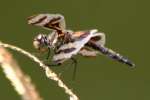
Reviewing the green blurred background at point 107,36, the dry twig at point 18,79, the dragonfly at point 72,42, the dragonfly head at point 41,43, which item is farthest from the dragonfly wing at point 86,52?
the green blurred background at point 107,36

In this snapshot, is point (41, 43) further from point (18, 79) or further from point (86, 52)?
point (18, 79)

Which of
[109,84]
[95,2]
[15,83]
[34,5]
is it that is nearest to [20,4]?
Answer: [34,5]

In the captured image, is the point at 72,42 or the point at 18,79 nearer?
the point at 18,79

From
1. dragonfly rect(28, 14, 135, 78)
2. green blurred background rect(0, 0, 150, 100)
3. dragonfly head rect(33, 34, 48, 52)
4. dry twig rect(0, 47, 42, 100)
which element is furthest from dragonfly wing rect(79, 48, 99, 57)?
green blurred background rect(0, 0, 150, 100)

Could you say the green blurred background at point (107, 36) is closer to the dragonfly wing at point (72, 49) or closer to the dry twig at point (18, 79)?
the dragonfly wing at point (72, 49)

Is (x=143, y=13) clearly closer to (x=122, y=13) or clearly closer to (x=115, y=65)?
(x=122, y=13)

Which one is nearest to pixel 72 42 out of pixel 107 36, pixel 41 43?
pixel 41 43

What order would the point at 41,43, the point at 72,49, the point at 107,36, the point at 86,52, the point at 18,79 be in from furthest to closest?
the point at 107,36 < the point at 41,43 < the point at 86,52 < the point at 72,49 < the point at 18,79

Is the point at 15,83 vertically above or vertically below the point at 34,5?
above
